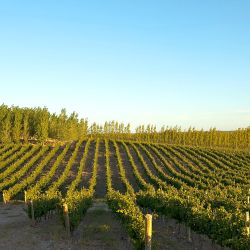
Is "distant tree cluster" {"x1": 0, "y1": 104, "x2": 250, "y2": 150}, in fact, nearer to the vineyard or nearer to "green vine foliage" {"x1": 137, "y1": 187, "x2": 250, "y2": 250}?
the vineyard

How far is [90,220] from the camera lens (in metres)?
22.3

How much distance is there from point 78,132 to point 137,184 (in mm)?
56733

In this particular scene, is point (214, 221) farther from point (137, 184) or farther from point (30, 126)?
point (30, 126)

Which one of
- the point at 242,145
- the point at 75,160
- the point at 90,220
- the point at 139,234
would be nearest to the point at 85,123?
the point at 242,145

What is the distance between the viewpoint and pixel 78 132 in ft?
330

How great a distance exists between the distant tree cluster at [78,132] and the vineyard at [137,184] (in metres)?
10.5

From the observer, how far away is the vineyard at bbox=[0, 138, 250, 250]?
15.3m

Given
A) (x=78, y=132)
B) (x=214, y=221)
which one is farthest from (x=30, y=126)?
(x=214, y=221)

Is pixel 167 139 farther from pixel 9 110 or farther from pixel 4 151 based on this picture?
pixel 4 151

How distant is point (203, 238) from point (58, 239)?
6634mm

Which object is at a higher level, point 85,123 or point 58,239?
point 85,123

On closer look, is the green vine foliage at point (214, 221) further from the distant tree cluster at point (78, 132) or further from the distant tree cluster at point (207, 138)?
the distant tree cluster at point (207, 138)

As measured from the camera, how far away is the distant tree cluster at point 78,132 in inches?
3068

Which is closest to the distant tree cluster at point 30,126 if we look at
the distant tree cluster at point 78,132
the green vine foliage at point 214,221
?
the distant tree cluster at point 78,132
